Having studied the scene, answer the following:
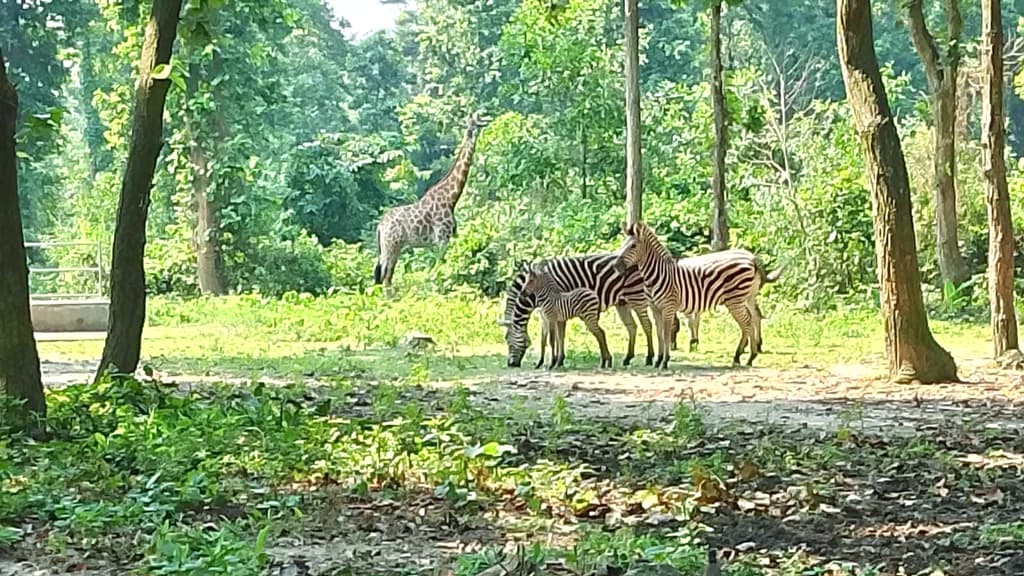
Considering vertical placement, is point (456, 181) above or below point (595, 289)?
above

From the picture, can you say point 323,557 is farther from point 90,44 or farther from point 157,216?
point 90,44

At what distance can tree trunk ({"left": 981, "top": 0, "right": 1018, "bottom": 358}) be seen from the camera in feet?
41.7

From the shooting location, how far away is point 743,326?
14711mm

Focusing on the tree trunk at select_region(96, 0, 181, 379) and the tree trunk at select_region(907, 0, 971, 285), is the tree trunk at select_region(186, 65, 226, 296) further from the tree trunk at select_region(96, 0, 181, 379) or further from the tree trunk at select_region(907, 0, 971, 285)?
the tree trunk at select_region(96, 0, 181, 379)

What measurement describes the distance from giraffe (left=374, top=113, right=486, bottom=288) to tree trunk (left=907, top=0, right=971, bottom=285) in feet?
Result: 31.0

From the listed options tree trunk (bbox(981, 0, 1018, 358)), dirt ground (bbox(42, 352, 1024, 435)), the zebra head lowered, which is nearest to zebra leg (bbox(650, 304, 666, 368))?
dirt ground (bbox(42, 352, 1024, 435))

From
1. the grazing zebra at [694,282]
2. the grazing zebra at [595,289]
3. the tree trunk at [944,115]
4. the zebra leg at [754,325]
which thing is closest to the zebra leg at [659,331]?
the grazing zebra at [694,282]

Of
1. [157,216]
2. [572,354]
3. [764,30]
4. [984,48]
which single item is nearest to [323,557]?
[984,48]

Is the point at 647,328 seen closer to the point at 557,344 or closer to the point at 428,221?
the point at 557,344

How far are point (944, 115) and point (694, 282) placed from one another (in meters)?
6.66

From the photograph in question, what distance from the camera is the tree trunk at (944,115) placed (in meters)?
19.4

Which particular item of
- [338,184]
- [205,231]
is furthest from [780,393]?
[338,184]

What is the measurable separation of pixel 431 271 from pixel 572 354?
39.0ft

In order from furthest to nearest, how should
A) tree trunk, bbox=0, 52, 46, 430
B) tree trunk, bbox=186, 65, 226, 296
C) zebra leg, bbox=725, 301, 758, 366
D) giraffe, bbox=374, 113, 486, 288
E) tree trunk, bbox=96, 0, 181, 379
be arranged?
tree trunk, bbox=186, 65, 226, 296 < giraffe, bbox=374, 113, 486, 288 < zebra leg, bbox=725, 301, 758, 366 < tree trunk, bbox=96, 0, 181, 379 < tree trunk, bbox=0, 52, 46, 430
